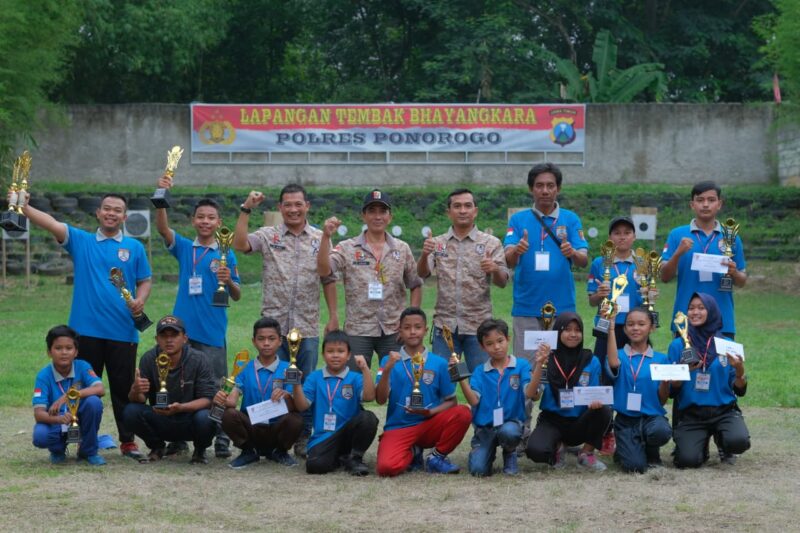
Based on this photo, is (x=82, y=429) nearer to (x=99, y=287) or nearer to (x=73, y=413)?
(x=73, y=413)

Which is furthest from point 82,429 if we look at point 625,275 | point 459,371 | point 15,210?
point 625,275

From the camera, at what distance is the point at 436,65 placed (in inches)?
1229

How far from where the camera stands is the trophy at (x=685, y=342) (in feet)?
26.1

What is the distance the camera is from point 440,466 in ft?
26.2

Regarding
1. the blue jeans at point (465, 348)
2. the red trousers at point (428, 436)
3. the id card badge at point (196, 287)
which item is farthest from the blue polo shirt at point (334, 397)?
the id card badge at point (196, 287)

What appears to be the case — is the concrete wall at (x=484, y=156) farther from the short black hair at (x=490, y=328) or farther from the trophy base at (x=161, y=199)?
the short black hair at (x=490, y=328)

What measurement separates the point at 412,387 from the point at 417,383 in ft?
0.37

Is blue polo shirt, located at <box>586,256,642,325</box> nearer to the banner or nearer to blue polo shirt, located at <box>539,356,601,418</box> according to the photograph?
blue polo shirt, located at <box>539,356,601,418</box>

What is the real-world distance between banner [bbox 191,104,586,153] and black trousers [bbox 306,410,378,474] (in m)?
20.3

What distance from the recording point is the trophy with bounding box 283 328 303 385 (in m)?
8.05

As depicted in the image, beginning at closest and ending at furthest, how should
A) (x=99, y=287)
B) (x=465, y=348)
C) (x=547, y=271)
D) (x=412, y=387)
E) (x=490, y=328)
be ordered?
(x=490, y=328), (x=412, y=387), (x=99, y=287), (x=547, y=271), (x=465, y=348)

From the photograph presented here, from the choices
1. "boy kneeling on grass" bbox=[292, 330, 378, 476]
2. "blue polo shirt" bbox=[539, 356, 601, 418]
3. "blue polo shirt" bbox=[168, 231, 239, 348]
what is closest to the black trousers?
"boy kneeling on grass" bbox=[292, 330, 378, 476]

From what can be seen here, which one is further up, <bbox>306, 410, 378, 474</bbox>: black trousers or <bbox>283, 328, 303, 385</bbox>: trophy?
<bbox>283, 328, 303, 385</bbox>: trophy

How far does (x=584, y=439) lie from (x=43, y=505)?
362 centimetres
